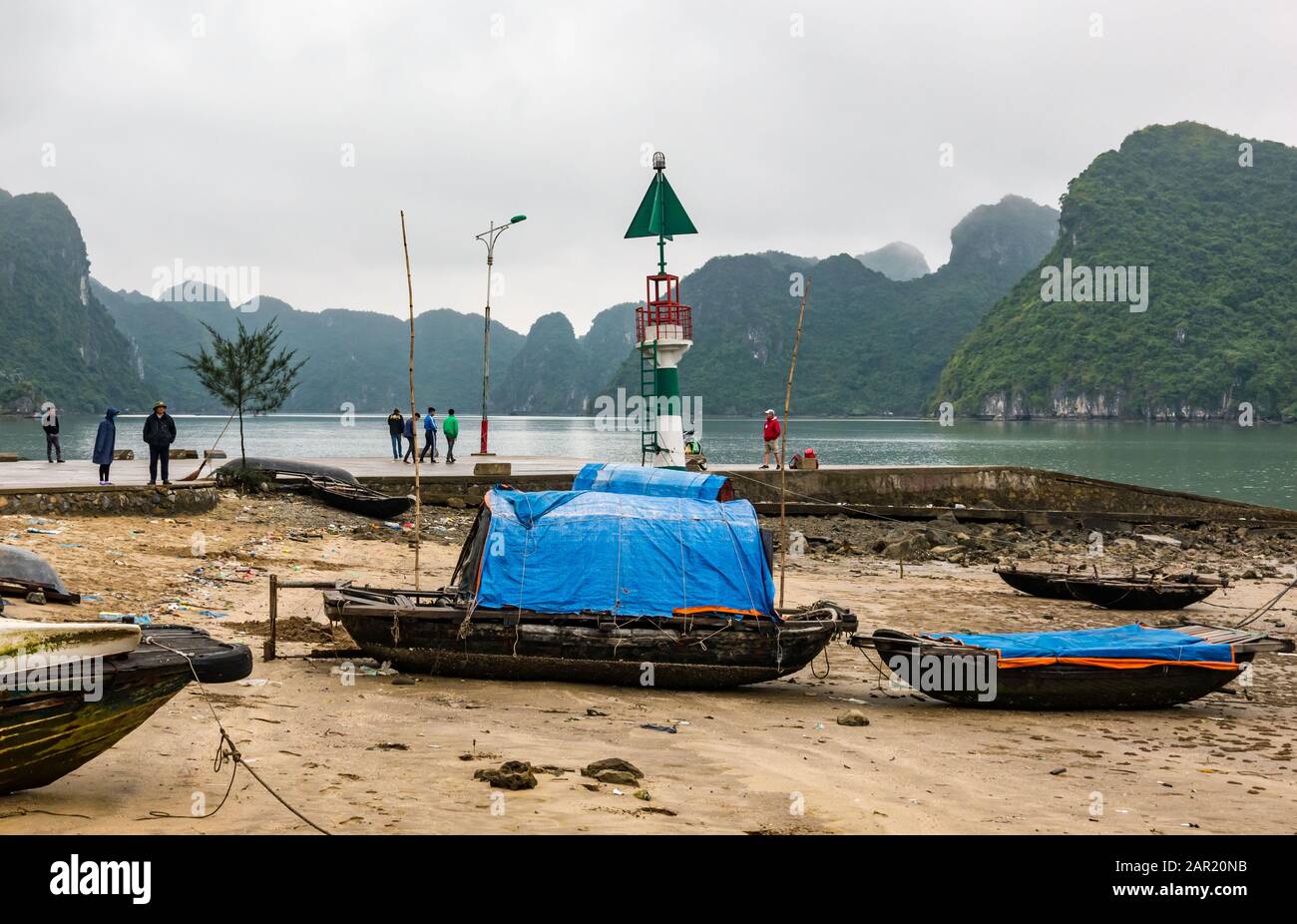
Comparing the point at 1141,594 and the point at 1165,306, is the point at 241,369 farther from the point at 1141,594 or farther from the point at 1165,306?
the point at 1165,306

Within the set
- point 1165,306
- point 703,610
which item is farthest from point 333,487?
point 1165,306

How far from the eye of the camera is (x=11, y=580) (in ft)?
39.7

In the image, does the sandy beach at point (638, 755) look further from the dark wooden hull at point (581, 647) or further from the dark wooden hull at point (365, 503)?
the dark wooden hull at point (365, 503)

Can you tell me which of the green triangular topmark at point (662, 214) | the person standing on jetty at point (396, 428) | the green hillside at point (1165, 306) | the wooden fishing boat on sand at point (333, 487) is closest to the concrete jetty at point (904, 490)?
the wooden fishing boat on sand at point (333, 487)

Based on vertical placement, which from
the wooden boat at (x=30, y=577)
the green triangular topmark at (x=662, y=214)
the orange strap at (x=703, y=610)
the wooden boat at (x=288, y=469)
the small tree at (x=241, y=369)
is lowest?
the orange strap at (x=703, y=610)

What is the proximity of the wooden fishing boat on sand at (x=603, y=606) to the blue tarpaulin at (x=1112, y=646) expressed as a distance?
6.07 feet

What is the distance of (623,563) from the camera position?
42.6 feet

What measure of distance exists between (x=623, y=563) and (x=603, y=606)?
59 cm

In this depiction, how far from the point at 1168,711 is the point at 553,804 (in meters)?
8.39

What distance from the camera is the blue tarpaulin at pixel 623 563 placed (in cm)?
1284

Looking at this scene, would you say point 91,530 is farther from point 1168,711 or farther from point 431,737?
point 1168,711

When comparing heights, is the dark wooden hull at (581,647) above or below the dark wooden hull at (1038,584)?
above

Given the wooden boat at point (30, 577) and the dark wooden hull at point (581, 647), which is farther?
the dark wooden hull at point (581, 647)

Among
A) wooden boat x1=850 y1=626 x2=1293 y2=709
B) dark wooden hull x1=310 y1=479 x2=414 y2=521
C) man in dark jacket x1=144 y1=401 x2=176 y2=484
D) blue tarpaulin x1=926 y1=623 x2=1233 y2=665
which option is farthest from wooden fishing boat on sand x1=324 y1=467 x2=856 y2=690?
dark wooden hull x1=310 y1=479 x2=414 y2=521
